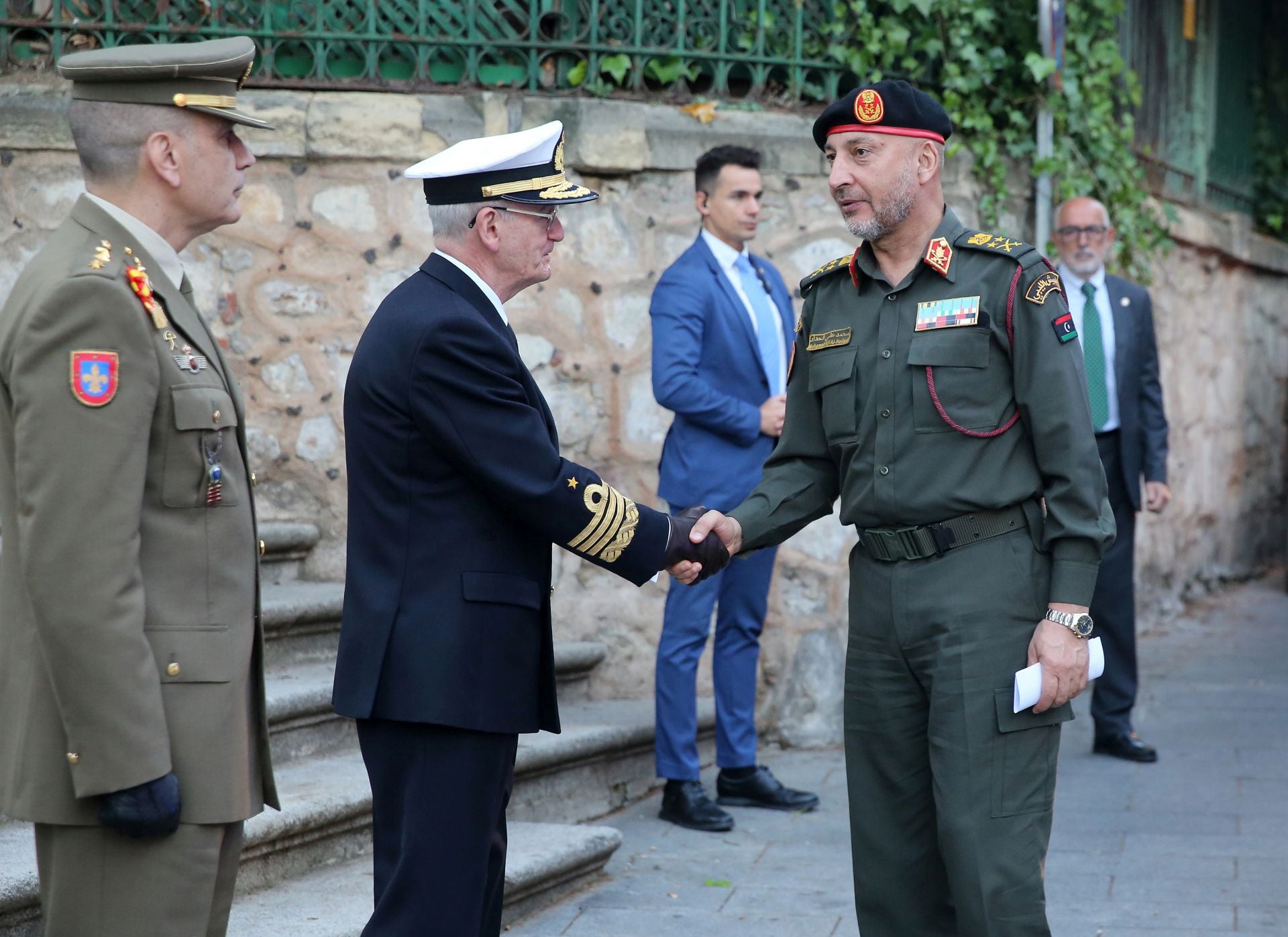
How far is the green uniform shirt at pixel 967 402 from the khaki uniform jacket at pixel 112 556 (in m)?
1.30

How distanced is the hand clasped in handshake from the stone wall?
2488 mm

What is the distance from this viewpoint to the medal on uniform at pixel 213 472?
2.37 metres

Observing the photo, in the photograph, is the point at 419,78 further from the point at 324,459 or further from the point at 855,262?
the point at 855,262

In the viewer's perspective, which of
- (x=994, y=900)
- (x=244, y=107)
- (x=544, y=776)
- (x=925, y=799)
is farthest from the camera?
(x=244, y=107)

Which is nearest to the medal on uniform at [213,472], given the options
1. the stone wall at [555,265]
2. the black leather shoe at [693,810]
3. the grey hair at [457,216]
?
the grey hair at [457,216]

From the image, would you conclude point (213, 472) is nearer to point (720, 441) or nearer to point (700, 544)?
point (700, 544)

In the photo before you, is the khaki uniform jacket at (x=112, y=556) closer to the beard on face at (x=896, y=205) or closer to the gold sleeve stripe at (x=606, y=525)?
the gold sleeve stripe at (x=606, y=525)

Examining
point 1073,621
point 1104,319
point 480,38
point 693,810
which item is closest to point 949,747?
point 1073,621

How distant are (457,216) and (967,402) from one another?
1.08 meters

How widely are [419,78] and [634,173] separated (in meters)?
0.90

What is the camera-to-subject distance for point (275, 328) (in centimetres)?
558

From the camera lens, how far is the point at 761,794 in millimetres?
5109

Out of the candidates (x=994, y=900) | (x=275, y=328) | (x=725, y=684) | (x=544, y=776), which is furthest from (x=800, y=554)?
(x=994, y=900)

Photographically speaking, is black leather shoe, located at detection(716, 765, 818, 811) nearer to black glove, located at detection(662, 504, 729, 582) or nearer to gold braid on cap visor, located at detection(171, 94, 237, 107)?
black glove, located at detection(662, 504, 729, 582)
